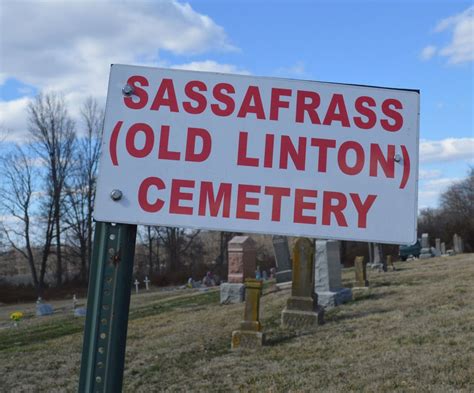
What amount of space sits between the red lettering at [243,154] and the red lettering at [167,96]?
0.84 ft

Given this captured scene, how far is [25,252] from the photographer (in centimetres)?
4238

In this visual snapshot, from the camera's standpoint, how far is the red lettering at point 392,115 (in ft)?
6.41

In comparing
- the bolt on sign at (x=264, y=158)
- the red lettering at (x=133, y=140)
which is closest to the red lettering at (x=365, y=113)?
the bolt on sign at (x=264, y=158)

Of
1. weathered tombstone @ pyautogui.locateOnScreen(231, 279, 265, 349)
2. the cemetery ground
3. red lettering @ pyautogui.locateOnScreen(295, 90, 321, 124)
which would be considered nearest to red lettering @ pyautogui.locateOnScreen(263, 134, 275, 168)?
red lettering @ pyautogui.locateOnScreen(295, 90, 321, 124)

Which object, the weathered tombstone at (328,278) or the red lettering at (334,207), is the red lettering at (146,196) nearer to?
the red lettering at (334,207)

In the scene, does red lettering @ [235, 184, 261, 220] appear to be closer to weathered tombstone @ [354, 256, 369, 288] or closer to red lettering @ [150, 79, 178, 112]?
red lettering @ [150, 79, 178, 112]

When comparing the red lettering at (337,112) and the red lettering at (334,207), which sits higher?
the red lettering at (337,112)

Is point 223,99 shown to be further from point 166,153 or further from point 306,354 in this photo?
point 306,354

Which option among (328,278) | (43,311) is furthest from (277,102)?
(43,311)

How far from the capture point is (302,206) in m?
1.92

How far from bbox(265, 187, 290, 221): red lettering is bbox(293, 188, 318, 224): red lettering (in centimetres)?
4

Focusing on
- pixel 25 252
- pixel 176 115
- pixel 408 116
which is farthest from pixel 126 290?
pixel 25 252

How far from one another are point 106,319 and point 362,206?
0.95m

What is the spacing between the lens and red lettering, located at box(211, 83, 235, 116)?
1966 millimetres
